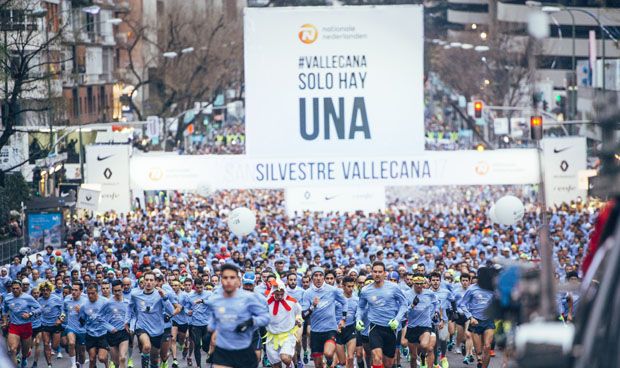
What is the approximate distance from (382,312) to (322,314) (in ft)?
3.47

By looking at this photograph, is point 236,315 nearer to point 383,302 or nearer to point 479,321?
point 383,302

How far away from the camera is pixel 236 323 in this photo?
11.9 metres

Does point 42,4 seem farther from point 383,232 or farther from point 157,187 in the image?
point 383,232

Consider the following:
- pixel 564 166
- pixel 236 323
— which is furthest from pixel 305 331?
pixel 564 166

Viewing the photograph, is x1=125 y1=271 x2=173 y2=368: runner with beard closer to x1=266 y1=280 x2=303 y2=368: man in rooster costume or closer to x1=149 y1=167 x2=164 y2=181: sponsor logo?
x1=266 y1=280 x2=303 y2=368: man in rooster costume

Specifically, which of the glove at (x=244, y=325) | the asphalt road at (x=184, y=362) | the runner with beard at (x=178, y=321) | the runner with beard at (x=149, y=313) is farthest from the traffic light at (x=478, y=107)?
the glove at (x=244, y=325)

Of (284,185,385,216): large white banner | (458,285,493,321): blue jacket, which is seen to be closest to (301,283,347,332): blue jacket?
(458,285,493,321): blue jacket

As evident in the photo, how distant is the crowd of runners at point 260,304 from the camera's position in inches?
655

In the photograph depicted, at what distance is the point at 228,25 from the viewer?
86312mm

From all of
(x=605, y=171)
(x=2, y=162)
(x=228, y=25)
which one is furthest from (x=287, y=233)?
(x=228, y=25)

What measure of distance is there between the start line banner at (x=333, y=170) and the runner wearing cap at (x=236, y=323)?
75.9 ft

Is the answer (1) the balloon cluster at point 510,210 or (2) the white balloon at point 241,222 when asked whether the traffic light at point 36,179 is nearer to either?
(2) the white balloon at point 241,222

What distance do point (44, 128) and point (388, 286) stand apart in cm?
3504

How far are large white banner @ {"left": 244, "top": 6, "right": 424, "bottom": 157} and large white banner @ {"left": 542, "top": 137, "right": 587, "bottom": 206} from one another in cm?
613
